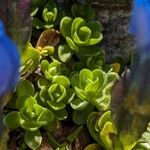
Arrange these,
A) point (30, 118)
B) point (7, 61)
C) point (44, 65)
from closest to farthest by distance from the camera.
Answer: point (7, 61) → point (30, 118) → point (44, 65)

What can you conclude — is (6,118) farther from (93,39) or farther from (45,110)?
(93,39)

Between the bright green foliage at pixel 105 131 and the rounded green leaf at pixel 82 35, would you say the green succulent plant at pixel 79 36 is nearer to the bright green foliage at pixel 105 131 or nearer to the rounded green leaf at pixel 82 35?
the rounded green leaf at pixel 82 35

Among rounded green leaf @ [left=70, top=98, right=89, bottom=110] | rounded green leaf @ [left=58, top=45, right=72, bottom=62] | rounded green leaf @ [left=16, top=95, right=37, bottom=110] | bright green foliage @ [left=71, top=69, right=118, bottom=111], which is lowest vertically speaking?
rounded green leaf @ [left=70, top=98, right=89, bottom=110]

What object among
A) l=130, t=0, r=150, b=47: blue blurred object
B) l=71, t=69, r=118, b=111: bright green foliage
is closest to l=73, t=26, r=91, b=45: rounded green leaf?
l=71, t=69, r=118, b=111: bright green foliage

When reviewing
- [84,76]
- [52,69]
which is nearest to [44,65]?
[52,69]

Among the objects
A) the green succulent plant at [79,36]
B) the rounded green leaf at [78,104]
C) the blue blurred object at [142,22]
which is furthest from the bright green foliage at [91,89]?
the blue blurred object at [142,22]

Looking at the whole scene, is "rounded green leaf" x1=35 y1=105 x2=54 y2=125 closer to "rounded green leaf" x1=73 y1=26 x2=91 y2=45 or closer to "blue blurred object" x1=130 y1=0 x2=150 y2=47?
"rounded green leaf" x1=73 y1=26 x2=91 y2=45

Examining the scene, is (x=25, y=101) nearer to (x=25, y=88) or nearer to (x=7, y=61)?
(x=25, y=88)
